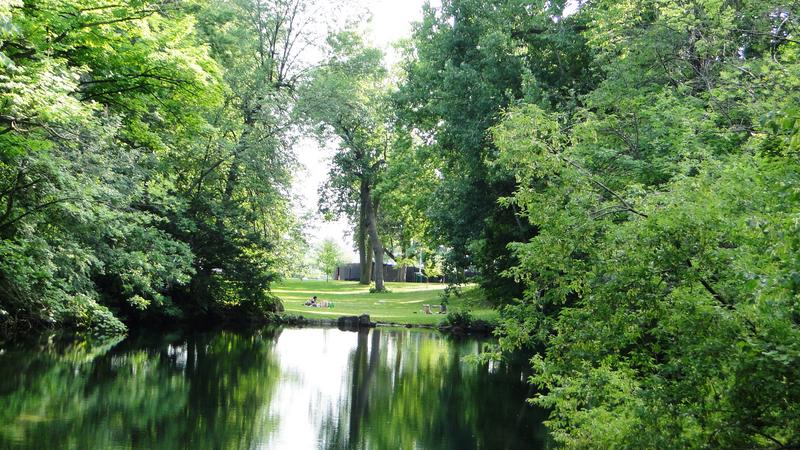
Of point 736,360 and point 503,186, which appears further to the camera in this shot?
point 503,186

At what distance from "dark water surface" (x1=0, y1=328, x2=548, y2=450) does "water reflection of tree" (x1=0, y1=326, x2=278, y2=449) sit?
0.09ft

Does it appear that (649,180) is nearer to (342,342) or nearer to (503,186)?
(503,186)

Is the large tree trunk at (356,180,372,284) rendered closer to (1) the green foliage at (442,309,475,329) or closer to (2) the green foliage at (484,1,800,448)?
(1) the green foliage at (442,309,475,329)

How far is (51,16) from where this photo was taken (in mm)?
12055

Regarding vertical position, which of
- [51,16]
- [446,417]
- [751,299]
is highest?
[51,16]

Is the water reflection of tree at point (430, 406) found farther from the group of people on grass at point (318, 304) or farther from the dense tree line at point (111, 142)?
the group of people on grass at point (318, 304)

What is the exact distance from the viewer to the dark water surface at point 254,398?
1205 centimetres

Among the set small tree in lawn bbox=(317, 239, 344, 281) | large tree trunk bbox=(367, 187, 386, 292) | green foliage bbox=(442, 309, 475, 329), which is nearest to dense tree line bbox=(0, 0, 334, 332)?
green foliage bbox=(442, 309, 475, 329)

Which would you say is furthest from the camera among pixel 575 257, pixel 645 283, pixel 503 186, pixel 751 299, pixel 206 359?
pixel 503 186

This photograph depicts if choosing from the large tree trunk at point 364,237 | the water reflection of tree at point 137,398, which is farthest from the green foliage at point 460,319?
the large tree trunk at point 364,237

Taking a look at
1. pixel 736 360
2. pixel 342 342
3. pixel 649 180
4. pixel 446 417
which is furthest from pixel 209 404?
pixel 342 342

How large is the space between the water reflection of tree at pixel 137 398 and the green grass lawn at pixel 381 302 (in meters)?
11.6

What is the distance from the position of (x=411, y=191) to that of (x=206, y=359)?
1605cm

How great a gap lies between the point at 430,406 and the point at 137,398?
5792mm
